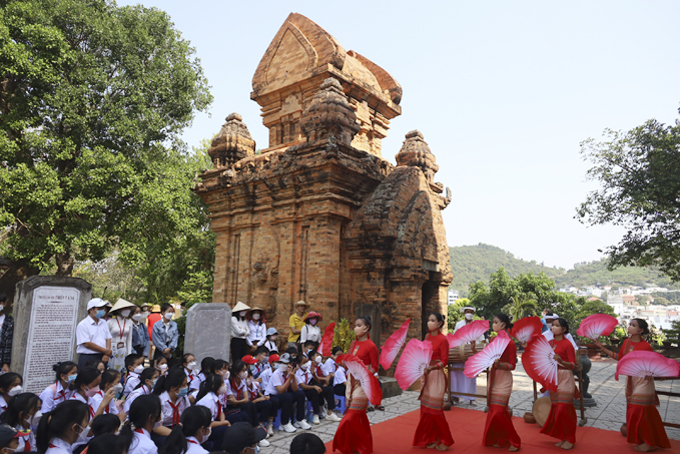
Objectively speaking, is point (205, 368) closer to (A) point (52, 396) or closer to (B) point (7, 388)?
(A) point (52, 396)

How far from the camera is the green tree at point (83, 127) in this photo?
12.7 meters

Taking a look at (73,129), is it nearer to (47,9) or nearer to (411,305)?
(47,9)

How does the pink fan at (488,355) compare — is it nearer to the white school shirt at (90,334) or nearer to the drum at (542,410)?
the drum at (542,410)

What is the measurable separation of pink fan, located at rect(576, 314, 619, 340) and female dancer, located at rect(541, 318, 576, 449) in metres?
0.47

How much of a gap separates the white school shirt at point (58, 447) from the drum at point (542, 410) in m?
6.17

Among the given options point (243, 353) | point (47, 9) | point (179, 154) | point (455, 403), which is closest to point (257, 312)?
point (243, 353)

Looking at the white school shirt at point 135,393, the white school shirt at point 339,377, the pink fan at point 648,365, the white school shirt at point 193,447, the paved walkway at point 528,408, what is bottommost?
the paved walkway at point 528,408

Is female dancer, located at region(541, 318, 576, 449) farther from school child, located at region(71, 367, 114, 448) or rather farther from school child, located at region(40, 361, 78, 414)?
school child, located at region(40, 361, 78, 414)

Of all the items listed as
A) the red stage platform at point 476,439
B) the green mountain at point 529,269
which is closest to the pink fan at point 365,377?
the red stage platform at point 476,439

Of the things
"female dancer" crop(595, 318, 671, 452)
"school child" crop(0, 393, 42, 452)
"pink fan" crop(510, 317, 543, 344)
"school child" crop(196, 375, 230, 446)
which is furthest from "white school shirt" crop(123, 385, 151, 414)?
"female dancer" crop(595, 318, 671, 452)

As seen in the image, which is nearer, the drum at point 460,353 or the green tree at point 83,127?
the drum at point 460,353

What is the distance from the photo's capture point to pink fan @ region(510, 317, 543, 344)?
20.3ft

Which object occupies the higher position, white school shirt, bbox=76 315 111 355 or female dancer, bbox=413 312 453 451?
white school shirt, bbox=76 315 111 355

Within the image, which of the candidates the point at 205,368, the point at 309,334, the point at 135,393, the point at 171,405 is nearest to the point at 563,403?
the point at 309,334
